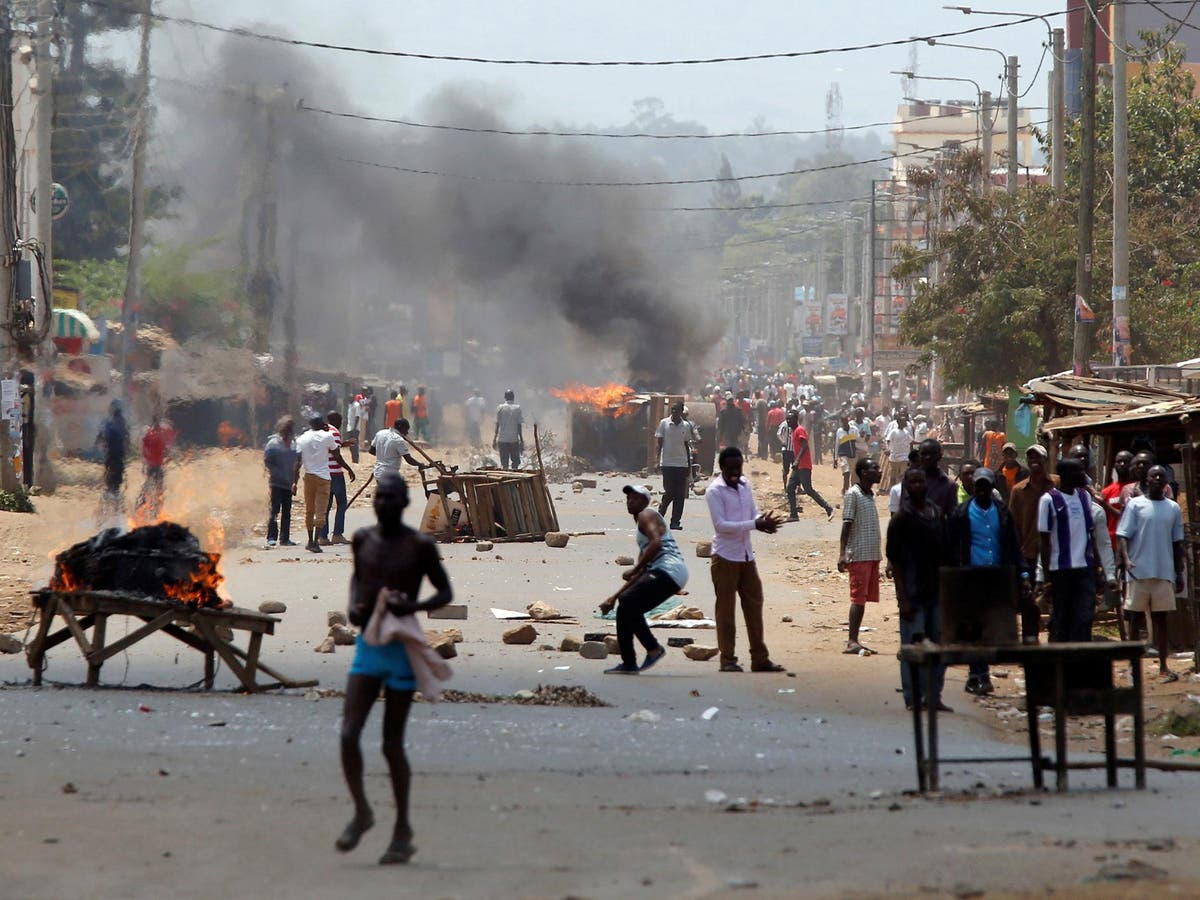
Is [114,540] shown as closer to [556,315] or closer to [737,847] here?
[737,847]

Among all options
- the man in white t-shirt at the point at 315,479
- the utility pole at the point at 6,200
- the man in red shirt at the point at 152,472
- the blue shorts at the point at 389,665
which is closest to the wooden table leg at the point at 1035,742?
the blue shorts at the point at 389,665

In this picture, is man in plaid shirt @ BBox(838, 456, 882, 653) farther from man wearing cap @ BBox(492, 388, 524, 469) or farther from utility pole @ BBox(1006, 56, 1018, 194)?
utility pole @ BBox(1006, 56, 1018, 194)

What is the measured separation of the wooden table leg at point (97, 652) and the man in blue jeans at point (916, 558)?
4.33 meters

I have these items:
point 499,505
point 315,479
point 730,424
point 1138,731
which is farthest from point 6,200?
point 730,424

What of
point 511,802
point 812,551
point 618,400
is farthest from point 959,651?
point 618,400

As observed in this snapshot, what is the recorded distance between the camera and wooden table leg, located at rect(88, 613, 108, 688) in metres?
9.52

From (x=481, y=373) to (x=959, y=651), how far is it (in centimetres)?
6347

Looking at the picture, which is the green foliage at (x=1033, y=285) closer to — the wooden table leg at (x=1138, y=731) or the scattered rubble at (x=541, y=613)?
the scattered rubble at (x=541, y=613)

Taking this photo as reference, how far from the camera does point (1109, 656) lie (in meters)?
6.91

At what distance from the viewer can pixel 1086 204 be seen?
65.9 ft

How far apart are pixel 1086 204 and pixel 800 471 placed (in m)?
5.48

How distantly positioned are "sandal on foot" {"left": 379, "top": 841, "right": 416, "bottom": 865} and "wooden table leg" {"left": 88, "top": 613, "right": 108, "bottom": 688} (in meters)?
4.29

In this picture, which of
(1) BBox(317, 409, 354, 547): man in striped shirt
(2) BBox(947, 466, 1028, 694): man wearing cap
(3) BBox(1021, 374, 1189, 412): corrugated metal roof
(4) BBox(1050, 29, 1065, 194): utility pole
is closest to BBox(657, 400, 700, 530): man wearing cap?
(1) BBox(317, 409, 354, 547): man in striped shirt

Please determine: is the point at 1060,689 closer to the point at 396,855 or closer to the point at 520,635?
the point at 396,855
